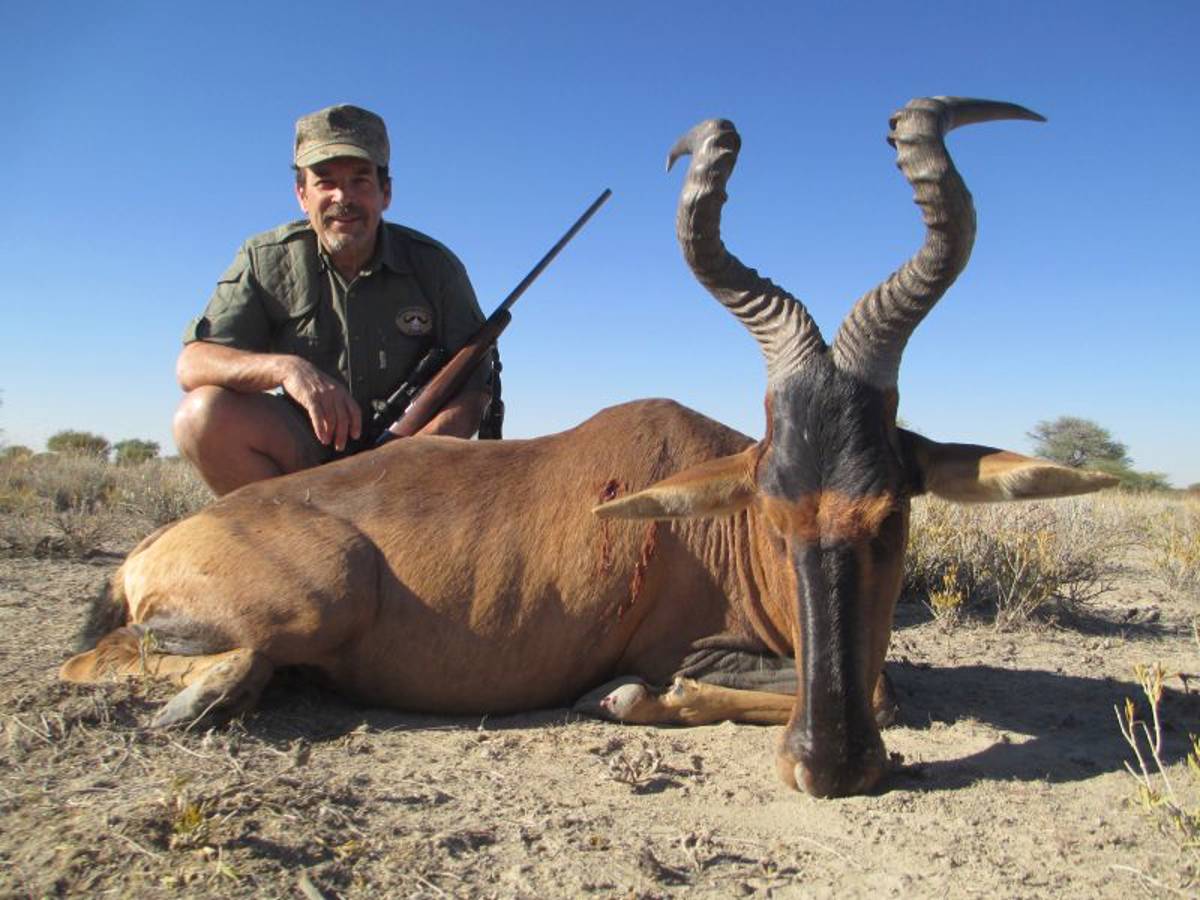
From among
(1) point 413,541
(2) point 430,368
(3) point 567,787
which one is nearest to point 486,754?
(3) point 567,787

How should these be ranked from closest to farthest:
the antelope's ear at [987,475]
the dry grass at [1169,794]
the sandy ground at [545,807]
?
the sandy ground at [545,807]
the dry grass at [1169,794]
the antelope's ear at [987,475]

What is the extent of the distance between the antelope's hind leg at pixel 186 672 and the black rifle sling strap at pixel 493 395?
11.0 ft

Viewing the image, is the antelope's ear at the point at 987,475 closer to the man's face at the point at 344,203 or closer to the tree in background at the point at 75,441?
the man's face at the point at 344,203

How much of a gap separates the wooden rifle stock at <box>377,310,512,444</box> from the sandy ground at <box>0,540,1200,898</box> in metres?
2.42

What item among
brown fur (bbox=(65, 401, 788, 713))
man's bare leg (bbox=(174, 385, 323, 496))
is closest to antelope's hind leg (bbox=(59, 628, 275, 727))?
brown fur (bbox=(65, 401, 788, 713))

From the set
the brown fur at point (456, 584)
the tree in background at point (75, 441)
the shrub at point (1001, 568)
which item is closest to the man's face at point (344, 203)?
the brown fur at point (456, 584)

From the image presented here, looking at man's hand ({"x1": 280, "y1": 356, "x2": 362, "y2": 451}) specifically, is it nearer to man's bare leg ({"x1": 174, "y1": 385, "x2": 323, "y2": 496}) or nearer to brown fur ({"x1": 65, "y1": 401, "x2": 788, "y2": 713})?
man's bare leg ({"x1": 174, "y1": 385, "x2": 323, "y2": 496})

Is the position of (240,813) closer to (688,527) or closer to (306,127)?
(688,527)

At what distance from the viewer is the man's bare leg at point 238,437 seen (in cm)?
604

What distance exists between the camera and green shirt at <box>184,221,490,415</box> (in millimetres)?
6691

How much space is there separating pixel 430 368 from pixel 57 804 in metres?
4.34

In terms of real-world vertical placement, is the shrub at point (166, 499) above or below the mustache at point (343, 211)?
below

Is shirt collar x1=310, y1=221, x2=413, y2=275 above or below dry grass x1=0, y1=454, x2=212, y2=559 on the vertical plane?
above

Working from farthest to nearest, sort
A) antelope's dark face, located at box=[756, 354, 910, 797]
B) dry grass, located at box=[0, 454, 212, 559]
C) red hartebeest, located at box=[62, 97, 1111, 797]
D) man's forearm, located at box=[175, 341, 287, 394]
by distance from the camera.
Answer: dry grass, located at box=[0, 454, 212, 559], man's forearm, located at box=[175, 341, 287, 394], red hartebeest, located at box=[62, 97, 1111, 797], antelope's dark face, located at box=[756, 354, 910, 797]
